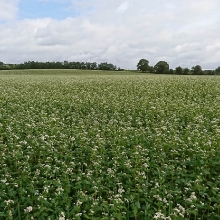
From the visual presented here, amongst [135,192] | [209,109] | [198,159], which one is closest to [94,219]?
[135,192]

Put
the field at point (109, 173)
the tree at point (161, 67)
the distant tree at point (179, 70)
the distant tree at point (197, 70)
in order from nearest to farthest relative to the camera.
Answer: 1. the field at point (109, 173)
2. the distant tree at point (197, 70)
3. the distant tree at point (179, 70)
4. the tree at point (161, 67)

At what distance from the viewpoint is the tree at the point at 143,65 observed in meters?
115

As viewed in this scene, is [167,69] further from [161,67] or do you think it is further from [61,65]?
[61,65]

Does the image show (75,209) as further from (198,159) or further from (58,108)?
(58,108)

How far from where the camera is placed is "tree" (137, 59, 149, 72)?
115m

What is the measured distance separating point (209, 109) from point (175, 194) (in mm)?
10002

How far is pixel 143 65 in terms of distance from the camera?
11588 cm

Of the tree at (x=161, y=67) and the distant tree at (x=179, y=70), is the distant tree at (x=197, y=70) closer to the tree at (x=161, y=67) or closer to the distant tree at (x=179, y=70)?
the distant tree at (x=179, y=70)

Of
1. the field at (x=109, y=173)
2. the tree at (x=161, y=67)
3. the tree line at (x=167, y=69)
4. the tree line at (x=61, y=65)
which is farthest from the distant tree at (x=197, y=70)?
the field at (x=109, y=173)

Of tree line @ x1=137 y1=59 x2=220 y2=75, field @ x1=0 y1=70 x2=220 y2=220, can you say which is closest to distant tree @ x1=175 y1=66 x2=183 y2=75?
tree line @ x1=137 y1=59 x2=220 y2=75

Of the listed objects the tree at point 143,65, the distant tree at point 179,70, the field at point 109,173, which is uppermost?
the tree at point 143,65

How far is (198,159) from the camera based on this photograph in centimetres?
767

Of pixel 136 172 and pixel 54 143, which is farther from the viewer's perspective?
pixel 54 143

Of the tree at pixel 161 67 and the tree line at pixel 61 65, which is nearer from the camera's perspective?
the tree at pixel 161 67
